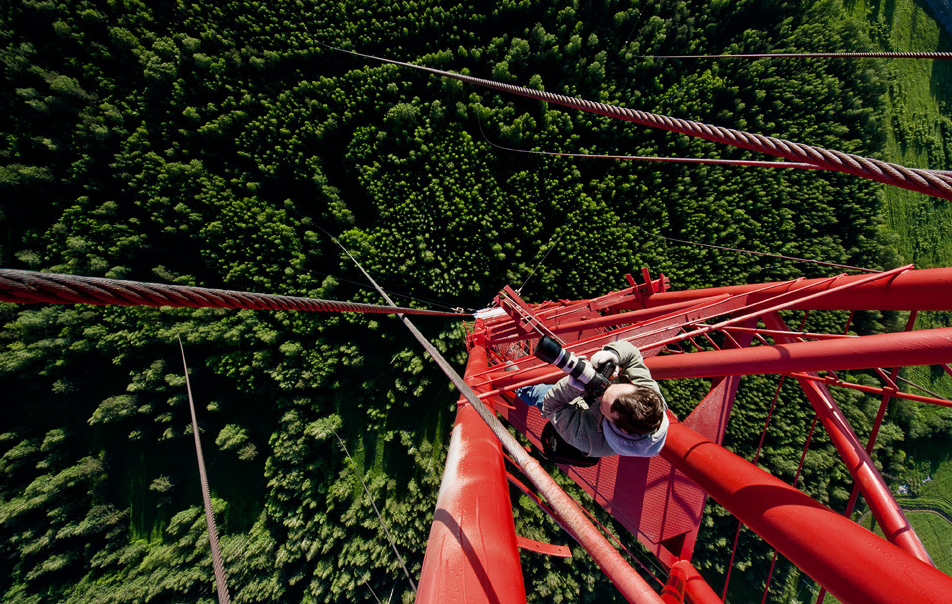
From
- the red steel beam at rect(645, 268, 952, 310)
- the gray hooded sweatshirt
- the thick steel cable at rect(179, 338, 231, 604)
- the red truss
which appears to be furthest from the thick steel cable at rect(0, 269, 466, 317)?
the red steel beam at rect(645, 268, 952, 310)

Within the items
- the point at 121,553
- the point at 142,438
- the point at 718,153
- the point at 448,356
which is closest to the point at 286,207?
the point at 448,356

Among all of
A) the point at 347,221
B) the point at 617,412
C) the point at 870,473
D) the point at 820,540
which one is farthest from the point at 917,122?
the point at 347,221

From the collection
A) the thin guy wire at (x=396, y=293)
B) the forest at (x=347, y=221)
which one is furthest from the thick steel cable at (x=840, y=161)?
the thin guy wire at (x=396, y=293)

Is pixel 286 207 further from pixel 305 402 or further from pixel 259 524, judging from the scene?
pixel 259 524

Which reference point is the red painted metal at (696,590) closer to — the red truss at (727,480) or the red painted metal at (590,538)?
the red truss at (727,480)

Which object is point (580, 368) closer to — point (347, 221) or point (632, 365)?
point (632, 365)
